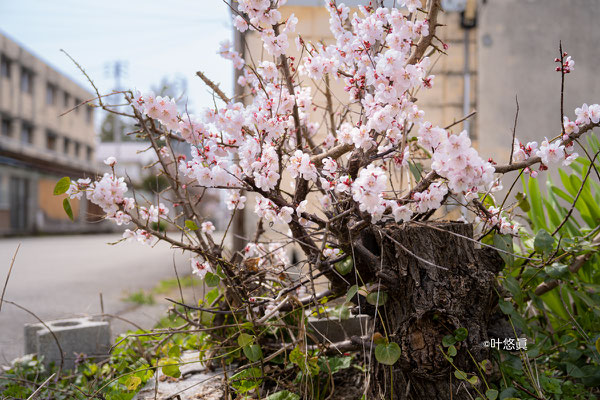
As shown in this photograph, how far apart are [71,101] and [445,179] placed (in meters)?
28.6

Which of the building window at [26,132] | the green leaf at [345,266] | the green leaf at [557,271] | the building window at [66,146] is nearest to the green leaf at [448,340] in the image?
the green leaf at [345,266]

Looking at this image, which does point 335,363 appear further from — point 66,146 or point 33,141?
point 66,146

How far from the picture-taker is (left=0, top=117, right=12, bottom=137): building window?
20.0m

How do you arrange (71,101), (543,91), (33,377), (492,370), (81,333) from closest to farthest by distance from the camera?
1. (492,370)
2. (33,377)
3. (81,333)
4. (543,91)
5. (71,101)

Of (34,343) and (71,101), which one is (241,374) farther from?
(71,101)

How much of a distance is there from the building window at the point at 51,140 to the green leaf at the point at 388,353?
25512mm

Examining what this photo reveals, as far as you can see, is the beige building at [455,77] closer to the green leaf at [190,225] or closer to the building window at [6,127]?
the green leaf at [190,225]

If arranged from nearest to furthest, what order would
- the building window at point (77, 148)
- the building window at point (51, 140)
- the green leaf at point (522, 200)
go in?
the green leaf at point (522, 200) → the building window at point (51, 140) → the building window at point (77, 148)

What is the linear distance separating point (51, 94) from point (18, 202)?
707 centimetres

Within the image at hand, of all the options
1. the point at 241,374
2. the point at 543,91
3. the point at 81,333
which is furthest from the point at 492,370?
the point at 543,91

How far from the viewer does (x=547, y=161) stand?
1446 millimetres

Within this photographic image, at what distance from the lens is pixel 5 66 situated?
19.9 metres

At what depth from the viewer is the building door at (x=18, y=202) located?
19.2 meters

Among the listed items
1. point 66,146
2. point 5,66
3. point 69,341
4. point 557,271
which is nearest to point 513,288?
point 557,271
